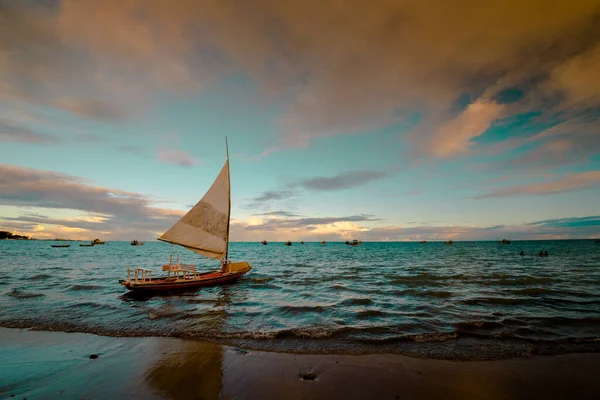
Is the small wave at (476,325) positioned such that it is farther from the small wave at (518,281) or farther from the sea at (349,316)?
the small wave at (518,281)

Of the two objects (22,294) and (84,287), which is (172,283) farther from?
(22,294)

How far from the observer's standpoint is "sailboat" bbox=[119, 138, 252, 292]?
1989 centimetres

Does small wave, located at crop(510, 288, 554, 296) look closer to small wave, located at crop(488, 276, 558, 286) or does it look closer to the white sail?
small wave, located at crop(488, 276, 558, 286)

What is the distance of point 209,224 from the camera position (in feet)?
72.9

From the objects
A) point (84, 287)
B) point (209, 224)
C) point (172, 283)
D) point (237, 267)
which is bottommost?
point (84, 287)

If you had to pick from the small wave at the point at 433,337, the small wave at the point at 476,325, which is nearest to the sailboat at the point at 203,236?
the small wave at the point at 433,337

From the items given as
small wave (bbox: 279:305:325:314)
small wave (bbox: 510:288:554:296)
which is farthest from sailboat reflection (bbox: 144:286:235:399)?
small wave (bbox: 510:288:554:296)

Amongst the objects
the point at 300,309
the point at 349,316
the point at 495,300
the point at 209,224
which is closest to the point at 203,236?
the point at 209,224

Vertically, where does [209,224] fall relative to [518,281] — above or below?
above

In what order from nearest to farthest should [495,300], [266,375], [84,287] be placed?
[266,375] < [495,300] < [84,287]

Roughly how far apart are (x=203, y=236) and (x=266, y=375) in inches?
660

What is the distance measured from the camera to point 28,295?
58.6ft

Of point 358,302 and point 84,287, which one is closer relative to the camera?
point 358,302

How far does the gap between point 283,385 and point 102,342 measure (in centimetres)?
804
